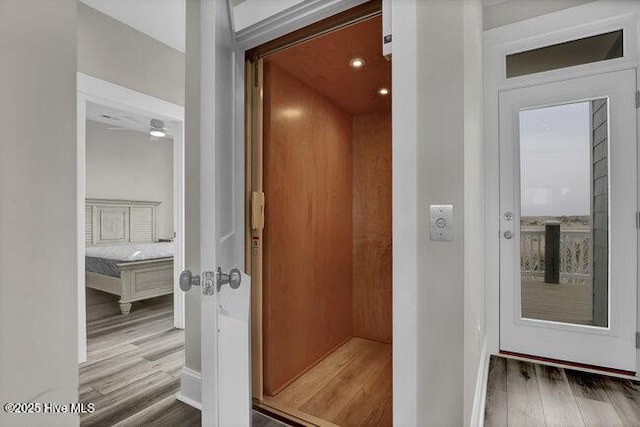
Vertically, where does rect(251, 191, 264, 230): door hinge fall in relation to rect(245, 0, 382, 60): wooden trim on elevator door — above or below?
below

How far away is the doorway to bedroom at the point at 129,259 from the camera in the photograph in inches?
84.5

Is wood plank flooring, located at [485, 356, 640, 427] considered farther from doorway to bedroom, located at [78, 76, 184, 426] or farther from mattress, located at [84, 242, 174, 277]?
mattress, located at [84, 242, 174, 277]

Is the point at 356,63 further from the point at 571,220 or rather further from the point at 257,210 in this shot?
the point at 571,220

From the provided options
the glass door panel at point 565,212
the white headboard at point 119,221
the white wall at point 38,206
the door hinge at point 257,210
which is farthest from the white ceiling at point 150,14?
the white headboard at point 119,221

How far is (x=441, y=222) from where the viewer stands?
3.73 ft

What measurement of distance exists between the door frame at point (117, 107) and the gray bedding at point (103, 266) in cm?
→ 99

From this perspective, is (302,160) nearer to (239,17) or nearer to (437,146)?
(239,17)

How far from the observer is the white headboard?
5.46 metres

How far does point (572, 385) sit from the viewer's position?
205cm

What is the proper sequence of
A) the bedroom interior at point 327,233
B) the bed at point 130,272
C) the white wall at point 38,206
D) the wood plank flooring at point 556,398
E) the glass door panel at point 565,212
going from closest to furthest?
the white wall at point 38,206 → the wood plank flooring at point 556,398 → the bedroom interior at point 327,233 → the glass door panel at point 565,212 → the bed at point 130,272

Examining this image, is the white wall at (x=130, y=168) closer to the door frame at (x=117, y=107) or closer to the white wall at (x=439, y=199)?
the door frame at (x=117, y=107)

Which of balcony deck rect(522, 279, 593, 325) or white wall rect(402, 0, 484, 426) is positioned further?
balcony deck rect(522, 279, 593, 325)

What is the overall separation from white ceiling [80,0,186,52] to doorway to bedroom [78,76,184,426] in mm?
559

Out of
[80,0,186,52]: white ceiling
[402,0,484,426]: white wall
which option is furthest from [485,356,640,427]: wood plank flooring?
[80,0,186,52]: white ceiling
